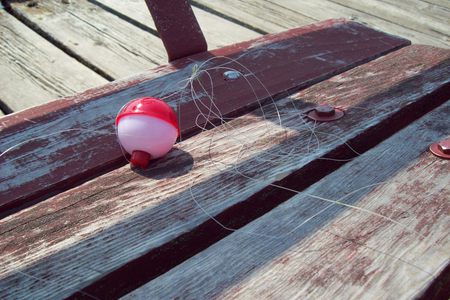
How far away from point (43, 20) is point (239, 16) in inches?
41.0

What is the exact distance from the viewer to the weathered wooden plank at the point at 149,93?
1316mm

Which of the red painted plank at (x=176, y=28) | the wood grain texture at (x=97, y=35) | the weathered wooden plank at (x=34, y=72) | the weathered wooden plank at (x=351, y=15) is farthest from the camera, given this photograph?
the weathered wooden plank at (x=351, y=15)

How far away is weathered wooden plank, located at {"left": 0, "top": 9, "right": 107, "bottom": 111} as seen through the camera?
221 centimetres

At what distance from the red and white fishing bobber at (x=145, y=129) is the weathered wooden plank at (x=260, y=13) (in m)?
1.79

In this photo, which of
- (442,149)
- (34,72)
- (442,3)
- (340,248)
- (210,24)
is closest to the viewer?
(340,248)

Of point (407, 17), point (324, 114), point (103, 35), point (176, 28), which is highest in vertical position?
point (176, 28)

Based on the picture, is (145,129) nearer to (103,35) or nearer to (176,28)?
(176,28)

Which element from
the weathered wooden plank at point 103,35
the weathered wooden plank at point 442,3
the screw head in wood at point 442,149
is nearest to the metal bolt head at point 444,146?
the screw head in wood at point 442,149

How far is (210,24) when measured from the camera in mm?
3020

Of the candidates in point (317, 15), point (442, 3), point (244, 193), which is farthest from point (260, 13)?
point (244, 193)

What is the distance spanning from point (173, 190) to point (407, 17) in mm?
2335

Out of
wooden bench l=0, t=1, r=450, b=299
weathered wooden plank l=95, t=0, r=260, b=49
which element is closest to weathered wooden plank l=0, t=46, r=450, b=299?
wooden bench l=0, t=1, r=450, b=299

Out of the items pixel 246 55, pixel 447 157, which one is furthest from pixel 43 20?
pixel 447 157

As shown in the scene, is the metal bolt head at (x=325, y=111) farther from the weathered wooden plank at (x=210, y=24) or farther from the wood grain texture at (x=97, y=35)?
the weathered wooden plank at (x=210, y=24)
